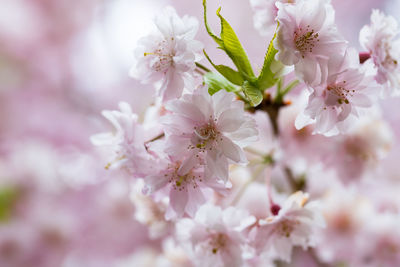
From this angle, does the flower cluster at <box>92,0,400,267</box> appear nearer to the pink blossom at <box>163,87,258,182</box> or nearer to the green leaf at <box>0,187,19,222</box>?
the pink blossom at <box>163,87,258,182</box>

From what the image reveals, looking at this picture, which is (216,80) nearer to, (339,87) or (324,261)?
(339,87)

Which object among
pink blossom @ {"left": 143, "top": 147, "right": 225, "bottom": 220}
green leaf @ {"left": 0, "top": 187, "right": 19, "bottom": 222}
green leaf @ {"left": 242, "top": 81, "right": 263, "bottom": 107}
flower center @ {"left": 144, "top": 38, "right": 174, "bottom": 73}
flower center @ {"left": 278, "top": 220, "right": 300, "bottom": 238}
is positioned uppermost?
flower center @ {"left": 144, "top": 38, "right": 174, "bottom": 73}

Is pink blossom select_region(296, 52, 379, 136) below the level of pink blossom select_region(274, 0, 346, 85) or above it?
below

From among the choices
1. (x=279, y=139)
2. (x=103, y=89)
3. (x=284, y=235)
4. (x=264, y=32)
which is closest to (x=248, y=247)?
(x=284, y=235)

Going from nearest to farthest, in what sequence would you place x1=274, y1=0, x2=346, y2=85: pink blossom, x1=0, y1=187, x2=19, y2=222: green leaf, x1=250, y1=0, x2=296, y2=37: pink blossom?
1. x1=274, y1=0, x2=346, y2=85: pink blossom
2. x1=250, y1=0, x2=296, y2=37: pink blossom
3. x1=0, y1=187, x2=19, y2=222: green leaf

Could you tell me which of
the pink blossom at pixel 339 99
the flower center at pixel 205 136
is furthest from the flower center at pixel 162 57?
the pink blossom at pixel 339 99

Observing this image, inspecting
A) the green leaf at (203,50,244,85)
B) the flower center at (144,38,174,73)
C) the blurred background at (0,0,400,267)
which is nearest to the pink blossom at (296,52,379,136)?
the green leaf at (203,50,244,85)

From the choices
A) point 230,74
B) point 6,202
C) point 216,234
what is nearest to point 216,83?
point 230,74

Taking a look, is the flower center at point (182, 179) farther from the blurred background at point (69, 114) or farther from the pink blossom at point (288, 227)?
the blurred background at point (69, 114)
